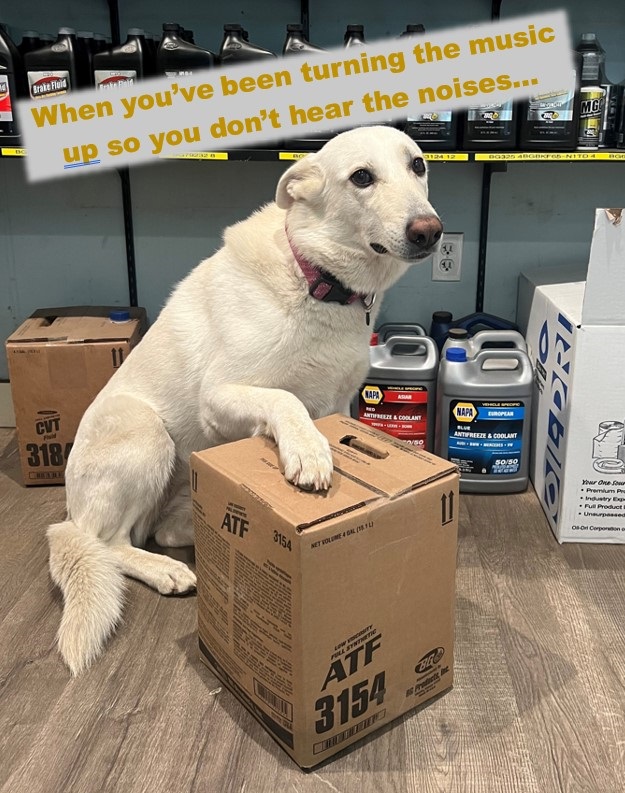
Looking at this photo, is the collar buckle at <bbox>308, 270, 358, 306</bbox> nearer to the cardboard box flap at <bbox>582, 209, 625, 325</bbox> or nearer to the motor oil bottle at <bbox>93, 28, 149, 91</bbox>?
the cardboard box flap at <bbox>582, 209, 625, 325</bbox>

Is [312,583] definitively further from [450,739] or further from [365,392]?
[365,392]

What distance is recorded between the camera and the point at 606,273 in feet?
5.80

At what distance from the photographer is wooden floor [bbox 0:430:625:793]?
1.26m

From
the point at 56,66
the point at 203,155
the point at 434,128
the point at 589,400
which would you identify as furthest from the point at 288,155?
the point at 589,400

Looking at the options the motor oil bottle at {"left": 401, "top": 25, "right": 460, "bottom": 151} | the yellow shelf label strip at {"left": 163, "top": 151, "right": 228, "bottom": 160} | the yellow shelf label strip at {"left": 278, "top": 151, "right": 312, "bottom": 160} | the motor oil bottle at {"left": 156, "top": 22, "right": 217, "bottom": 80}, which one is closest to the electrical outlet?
the motor oil bottle at {"left": 401, "top": 25, "right": 460, "bottom": 151}

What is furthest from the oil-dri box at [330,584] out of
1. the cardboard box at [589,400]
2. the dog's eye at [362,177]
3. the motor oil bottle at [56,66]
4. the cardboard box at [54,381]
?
the motor oil bottle at [56,66]

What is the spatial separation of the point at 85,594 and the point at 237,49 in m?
1.69

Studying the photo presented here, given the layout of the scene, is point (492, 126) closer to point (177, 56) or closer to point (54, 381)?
point (177, 56)

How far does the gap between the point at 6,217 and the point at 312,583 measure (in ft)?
6.99

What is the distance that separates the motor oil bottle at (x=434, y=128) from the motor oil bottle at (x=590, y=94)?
39 cm

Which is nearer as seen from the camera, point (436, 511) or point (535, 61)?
point (436, 511)

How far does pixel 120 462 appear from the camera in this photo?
1703 millimetres

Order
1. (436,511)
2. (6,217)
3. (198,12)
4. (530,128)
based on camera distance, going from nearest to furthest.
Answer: (436,511), (530,128), (198,12), (6,217)

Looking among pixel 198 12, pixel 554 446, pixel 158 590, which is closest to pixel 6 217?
pixel 198 12
